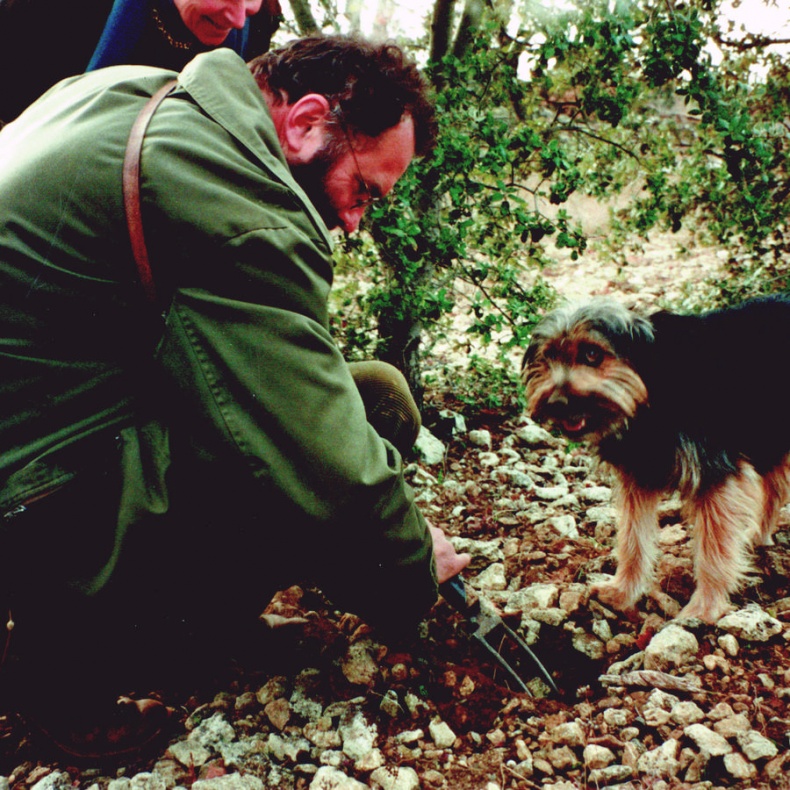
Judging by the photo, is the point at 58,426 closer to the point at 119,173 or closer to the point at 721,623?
the point at 119,173

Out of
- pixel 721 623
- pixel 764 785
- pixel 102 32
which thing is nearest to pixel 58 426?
pixel 102 32

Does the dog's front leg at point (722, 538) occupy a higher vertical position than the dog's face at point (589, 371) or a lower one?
lower

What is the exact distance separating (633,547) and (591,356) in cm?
88

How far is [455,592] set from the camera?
239 centimetres

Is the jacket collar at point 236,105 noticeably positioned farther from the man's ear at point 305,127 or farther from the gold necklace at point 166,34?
the gold necklace at point 166,34

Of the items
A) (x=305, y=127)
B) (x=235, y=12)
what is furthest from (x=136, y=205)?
(x=235, y=12)

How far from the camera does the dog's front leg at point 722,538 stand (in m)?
2.65

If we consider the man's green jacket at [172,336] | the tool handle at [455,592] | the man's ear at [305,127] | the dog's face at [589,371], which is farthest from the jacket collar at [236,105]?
the dog's face at [589,371]

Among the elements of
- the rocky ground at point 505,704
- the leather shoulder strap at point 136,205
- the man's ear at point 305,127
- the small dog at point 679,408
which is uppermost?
the man's ear at point 305,127

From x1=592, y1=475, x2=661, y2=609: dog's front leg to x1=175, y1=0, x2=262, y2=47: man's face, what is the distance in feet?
8.70

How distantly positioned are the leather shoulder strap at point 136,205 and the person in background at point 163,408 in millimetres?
20

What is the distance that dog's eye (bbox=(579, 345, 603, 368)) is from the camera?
2.84 meters

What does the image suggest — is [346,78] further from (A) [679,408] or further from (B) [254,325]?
(A) [679,408]

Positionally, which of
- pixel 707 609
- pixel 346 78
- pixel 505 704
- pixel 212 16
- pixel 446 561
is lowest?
pixel 505 704
